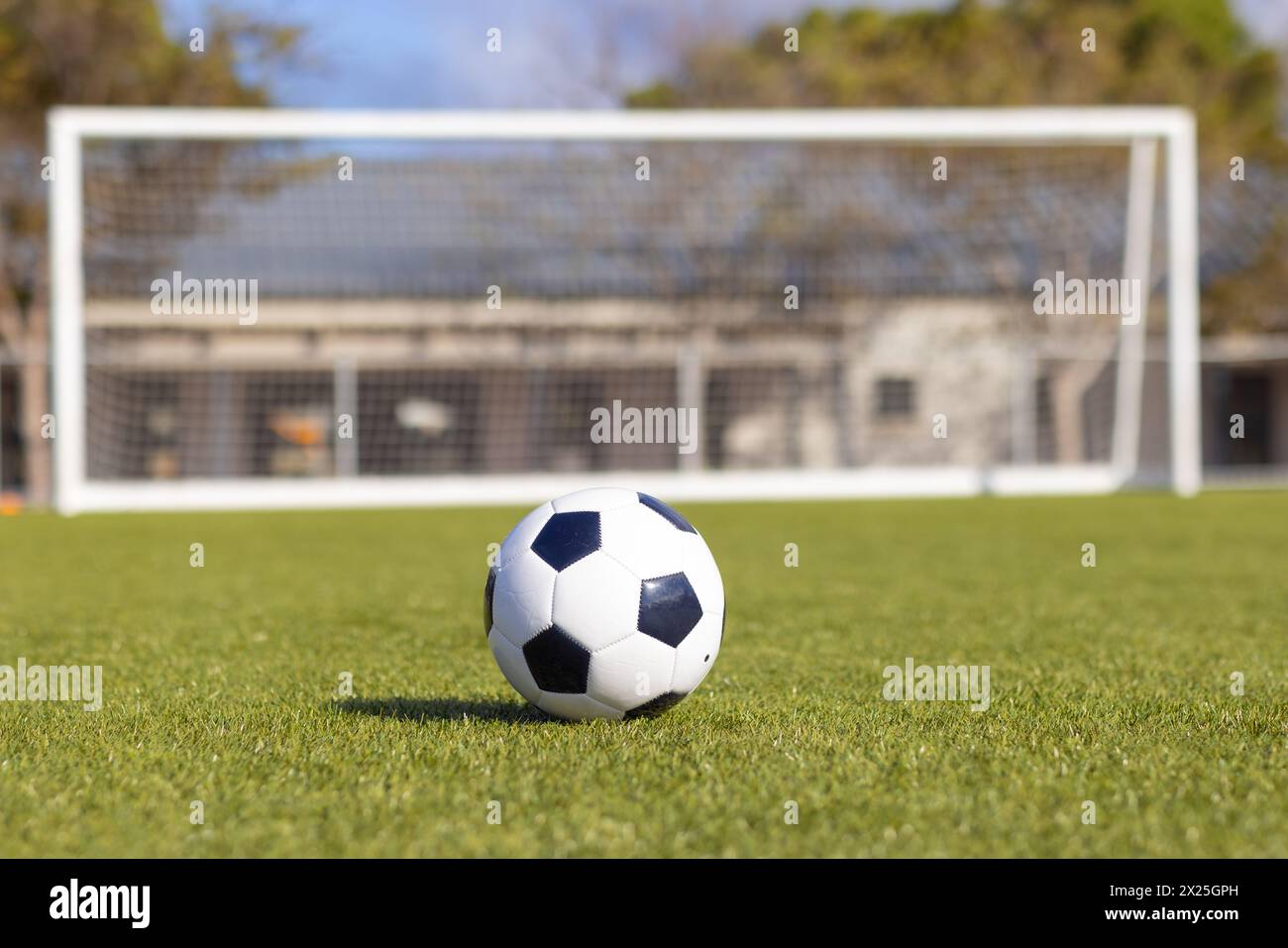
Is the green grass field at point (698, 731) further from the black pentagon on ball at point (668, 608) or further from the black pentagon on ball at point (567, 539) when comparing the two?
the black pentagon on ball at point (567, 539)

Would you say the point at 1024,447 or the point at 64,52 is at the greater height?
the point at 64,52

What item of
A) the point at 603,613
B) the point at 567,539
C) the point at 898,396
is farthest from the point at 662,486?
the point at 603,613

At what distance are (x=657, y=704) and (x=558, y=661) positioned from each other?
0.32 m

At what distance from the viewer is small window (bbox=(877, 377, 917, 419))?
2142cm

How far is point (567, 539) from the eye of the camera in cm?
366

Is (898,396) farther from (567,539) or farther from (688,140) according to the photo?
(567,539)

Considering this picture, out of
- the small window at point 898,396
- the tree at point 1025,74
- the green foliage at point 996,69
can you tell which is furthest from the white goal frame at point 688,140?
the green foliage at point 996,69

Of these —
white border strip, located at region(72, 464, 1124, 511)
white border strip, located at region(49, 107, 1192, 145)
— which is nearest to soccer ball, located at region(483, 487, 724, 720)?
white border strip, located at region(49, 107, 1192, 145)

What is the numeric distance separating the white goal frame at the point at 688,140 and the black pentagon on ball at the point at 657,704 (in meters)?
12.6

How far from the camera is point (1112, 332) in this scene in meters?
19.6

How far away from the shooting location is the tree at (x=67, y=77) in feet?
73.4
